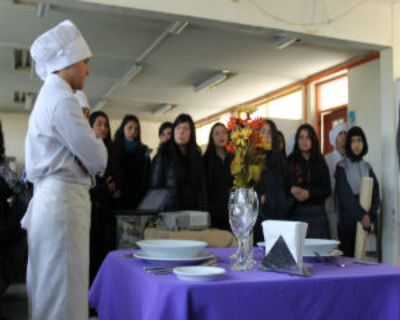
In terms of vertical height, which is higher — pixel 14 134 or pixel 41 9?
pixel 41 9

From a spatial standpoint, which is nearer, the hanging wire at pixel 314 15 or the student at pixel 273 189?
the student at pixel 273 189

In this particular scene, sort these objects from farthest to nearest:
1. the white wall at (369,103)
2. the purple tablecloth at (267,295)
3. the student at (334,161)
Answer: the white wall at (369,103) < the student at (334,161) < the purple tablecloth at (267,295)

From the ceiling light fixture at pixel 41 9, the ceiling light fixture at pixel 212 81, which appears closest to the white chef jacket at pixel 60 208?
the ceiling light fixture at pixel 41 9

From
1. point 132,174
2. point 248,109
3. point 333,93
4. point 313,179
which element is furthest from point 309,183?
point 333,93

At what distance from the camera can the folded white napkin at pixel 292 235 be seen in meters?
1.28

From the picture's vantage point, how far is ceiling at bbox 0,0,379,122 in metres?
4.62

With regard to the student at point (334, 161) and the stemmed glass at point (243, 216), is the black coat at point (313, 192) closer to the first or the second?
the student at point (334, 161)

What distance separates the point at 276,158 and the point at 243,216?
6.20 feet

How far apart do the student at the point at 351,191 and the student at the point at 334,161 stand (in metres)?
0.10

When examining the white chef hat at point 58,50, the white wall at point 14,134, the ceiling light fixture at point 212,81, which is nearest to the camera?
the white chef hat at point 58,50

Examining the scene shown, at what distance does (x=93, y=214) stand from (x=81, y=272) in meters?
1.56

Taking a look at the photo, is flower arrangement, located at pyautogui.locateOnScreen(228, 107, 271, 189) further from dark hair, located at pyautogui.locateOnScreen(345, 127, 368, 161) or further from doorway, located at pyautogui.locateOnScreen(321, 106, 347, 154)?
doorway, located at pyautogui.locateOnScreen(321, 106, 347, 154)

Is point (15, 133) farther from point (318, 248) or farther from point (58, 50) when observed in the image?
point (318, 248)

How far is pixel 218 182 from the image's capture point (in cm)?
341
